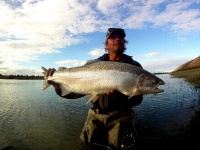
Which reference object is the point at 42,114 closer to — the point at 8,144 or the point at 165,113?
the point at 8,144

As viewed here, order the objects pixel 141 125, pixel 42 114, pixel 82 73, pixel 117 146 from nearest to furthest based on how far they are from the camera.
Result: 1. pixel 82 73
2. pixel 117 146
3. pixel 141 125
4. pixel 42 114

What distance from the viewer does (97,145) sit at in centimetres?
681

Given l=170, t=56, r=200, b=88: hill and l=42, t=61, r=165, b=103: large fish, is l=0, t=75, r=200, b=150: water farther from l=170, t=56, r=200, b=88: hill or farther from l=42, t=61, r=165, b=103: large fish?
l=170, t=56, r=200, b=88: hill

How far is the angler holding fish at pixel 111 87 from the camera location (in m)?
5.04

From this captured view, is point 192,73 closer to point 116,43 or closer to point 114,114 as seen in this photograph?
point 116,43

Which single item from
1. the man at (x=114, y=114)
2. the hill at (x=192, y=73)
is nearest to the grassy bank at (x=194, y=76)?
the hill at (x=192, y=73)

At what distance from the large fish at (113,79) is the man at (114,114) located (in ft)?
2.43

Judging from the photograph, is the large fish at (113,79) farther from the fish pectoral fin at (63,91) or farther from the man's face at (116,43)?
the man's face at (116,43)

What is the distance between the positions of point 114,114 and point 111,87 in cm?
128

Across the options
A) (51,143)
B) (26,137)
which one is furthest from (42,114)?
(51,143)

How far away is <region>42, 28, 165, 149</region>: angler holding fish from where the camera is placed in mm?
5039

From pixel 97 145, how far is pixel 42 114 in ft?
25.6

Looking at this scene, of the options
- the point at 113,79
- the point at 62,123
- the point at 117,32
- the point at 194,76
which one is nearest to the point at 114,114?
the point at 113,79

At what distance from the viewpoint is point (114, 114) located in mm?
6152
